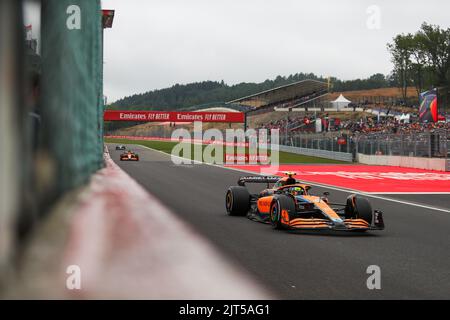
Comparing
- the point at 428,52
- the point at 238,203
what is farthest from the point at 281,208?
the point at 428,52

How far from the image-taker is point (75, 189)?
1381mm

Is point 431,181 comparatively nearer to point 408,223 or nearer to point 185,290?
point 408,223

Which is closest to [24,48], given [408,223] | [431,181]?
[408,223]

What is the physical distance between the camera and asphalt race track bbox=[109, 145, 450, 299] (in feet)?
18.0

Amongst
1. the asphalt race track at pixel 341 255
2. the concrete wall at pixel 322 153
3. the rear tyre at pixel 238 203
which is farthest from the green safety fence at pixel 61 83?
the concrete wall at pixel 322 153

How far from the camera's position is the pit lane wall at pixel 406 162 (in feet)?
115

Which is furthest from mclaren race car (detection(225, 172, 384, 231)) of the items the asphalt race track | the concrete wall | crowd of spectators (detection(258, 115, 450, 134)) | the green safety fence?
the concrete wall

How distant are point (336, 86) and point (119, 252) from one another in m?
153

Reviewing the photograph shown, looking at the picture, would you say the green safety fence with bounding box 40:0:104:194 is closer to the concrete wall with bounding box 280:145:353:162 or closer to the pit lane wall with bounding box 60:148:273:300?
the pit lane wall with bounding box 60:148:273:300

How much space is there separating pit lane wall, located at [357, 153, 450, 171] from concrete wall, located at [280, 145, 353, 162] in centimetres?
151

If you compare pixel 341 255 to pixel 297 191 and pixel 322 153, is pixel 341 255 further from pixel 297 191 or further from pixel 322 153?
pixel 322 153

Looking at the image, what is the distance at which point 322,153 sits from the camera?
174ft

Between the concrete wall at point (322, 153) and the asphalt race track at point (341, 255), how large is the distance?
34.2 meters

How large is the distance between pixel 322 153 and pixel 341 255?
4567 centimetres
